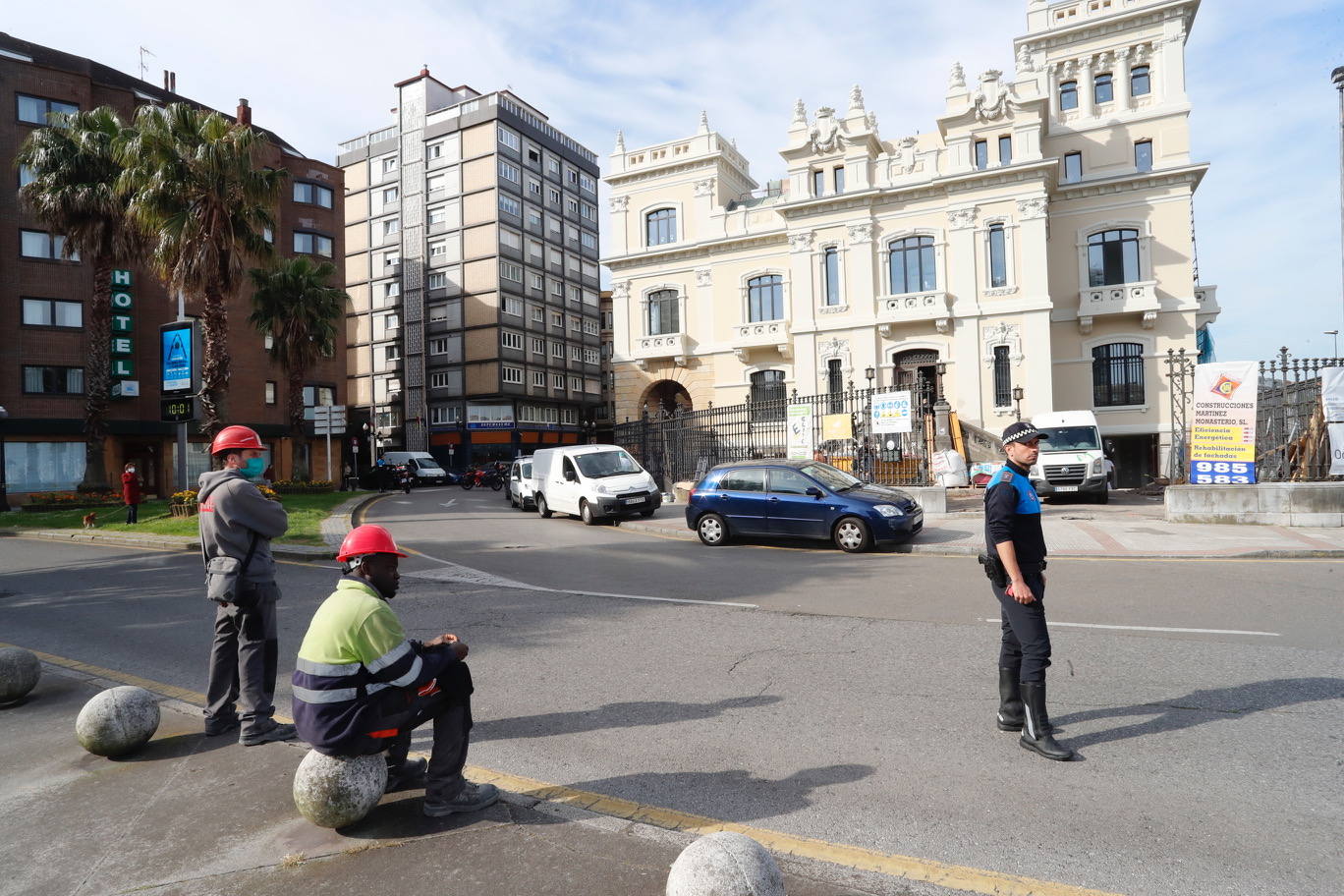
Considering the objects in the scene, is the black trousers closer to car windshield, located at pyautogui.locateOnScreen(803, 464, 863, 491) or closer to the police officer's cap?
the police officer's cap

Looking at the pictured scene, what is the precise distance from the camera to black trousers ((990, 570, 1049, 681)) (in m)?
4.18

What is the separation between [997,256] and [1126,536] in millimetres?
19654

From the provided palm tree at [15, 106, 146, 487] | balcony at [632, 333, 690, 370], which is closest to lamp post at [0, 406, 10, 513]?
palm tree at [15, 106, 146, 487]

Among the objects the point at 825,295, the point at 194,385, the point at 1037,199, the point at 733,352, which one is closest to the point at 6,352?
the point at 194,385

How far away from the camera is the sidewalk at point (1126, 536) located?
11016 mm

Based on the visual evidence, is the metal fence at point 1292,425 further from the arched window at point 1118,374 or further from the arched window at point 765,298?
the arched window at point 765,298

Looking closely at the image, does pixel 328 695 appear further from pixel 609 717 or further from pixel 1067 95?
pixel 1067 95

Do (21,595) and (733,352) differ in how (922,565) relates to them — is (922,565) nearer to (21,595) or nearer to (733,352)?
(21,595)

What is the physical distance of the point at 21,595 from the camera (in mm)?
10266

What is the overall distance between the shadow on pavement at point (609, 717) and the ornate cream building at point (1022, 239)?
954 inches

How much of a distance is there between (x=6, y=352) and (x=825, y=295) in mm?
33409

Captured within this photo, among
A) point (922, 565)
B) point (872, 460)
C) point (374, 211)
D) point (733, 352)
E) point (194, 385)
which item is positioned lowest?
point (922, 565)

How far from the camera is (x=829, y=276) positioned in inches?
1276

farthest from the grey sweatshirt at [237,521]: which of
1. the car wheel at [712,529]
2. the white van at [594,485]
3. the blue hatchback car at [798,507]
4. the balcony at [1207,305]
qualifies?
the balcony at [1207,305]
